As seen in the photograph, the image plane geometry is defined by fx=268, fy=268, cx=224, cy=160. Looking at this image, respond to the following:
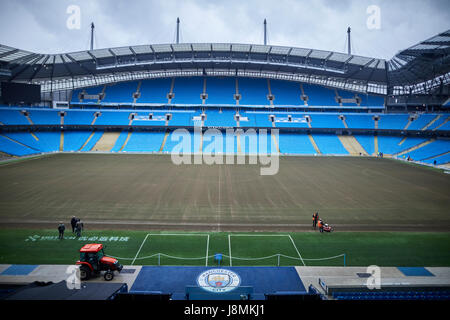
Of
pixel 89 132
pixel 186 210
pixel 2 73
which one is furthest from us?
pixel 89 132

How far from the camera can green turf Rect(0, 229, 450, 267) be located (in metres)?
11.8

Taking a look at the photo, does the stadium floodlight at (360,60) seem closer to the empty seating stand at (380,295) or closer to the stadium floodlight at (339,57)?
the stadium floodlight at (339,57)

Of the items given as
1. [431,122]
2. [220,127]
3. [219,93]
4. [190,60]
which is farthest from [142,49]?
[431,122]

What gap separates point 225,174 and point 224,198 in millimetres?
9851

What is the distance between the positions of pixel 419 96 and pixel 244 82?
40493 mm

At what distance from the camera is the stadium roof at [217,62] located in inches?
1855

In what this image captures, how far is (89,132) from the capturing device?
5791 cm

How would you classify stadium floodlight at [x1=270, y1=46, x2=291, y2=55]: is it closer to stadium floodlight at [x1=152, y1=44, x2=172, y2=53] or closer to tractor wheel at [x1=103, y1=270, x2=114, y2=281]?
stadium floodlight at [x1=152, y1=44, x2=172, y2=53]

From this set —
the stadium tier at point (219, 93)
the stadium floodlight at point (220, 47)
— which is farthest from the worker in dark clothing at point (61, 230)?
the stadium tier at point (219, 93)

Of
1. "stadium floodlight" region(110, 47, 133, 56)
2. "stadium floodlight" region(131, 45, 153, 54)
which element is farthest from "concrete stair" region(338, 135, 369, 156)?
"stadium floodlight" region(110, 47, 133, 56)

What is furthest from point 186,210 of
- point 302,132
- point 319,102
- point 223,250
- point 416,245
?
point 319,102

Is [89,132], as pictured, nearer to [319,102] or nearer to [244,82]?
[244,82]

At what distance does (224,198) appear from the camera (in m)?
21.6

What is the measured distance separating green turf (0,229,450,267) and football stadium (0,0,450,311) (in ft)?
0.33
